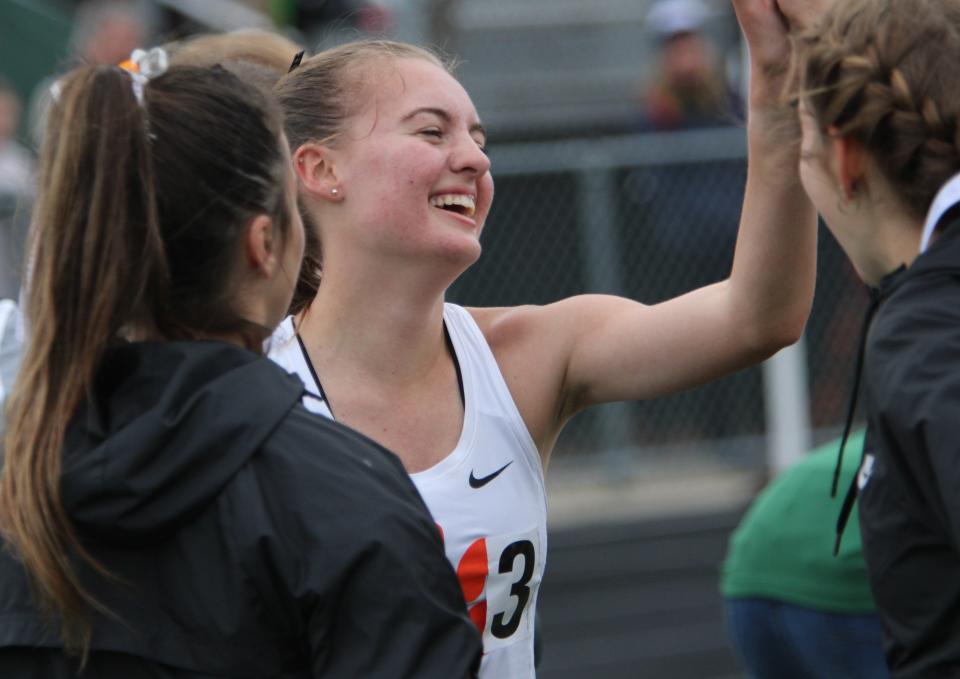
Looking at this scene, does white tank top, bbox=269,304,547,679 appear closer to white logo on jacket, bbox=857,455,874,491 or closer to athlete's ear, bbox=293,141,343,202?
athlete's ear, bbox=293,141,343,202

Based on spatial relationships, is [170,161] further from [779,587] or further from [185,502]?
[779,587]

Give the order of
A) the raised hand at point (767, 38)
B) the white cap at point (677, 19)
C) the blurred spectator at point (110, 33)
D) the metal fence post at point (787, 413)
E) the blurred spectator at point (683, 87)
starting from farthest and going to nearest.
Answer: the white cap at point (677, 19), the blurred spectator at point (683, 87), the metal fence post at point (787, 413), the blurred spectator at point (110, 33), the raised hand at point (767, 38)

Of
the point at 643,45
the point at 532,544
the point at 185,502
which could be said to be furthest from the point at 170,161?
the point at 643,45

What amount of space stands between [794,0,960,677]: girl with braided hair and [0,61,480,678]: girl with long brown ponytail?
1.70 feet

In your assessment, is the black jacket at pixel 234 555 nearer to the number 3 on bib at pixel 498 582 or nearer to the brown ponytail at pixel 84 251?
the brown ponytail at pixel 84 251

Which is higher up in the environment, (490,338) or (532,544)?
(490,338)

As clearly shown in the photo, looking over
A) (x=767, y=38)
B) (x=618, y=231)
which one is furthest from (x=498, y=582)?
(x=618, y=231)

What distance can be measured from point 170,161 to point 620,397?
3.71 ft

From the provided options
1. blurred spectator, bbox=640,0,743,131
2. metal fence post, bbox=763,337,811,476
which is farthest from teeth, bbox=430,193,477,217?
blurred spectator, bbox=640,0,743,131

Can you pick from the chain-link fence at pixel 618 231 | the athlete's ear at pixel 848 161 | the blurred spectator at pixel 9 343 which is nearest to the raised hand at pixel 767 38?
the athlete's ear at pixel 848 161

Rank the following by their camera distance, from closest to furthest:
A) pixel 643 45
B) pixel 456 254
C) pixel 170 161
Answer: pixel 170 161 → pixel 456 254 → pixel 643 45

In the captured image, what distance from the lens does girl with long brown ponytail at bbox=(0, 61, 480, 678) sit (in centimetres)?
157

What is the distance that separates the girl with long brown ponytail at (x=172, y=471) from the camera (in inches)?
61.8

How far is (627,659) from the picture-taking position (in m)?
6.36
